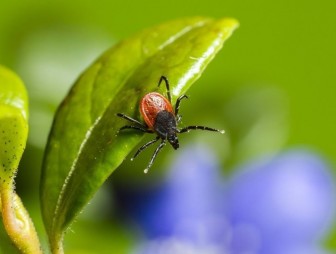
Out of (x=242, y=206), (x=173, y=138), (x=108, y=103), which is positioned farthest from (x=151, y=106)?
(x=242, y=206)

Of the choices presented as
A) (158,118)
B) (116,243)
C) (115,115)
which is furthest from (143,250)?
(115,115)

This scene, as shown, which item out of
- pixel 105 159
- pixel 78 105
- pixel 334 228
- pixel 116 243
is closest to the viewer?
pixel 105 159

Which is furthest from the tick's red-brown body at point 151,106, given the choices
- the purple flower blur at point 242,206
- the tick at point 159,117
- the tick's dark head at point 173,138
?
the purple flower blur at point 242,206

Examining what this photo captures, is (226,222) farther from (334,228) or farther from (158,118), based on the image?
(158,118)

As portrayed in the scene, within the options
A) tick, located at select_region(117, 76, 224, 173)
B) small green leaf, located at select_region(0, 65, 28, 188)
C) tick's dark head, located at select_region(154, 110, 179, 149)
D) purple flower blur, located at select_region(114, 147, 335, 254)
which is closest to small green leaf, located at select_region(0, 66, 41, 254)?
small green leaf, located at select_region(0, 65, 28, 188)

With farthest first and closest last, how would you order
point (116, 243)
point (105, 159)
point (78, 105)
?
point (116, 243), point (78, 105), point (105, 159)

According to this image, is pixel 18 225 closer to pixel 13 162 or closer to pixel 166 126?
pixel 13 162
